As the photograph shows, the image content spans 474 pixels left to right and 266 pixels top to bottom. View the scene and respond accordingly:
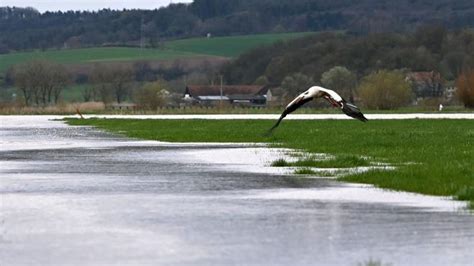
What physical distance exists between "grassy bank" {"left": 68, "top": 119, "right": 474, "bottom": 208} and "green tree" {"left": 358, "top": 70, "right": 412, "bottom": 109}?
1770 inches

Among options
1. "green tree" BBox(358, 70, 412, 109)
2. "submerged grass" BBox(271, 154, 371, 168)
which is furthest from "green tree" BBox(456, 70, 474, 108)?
"submerged grass" BBox(271, 154, 371, 168)

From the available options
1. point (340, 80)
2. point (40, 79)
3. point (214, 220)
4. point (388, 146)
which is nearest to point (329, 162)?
point (388, 146)

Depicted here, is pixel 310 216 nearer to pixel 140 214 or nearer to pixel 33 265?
pixel 140 214

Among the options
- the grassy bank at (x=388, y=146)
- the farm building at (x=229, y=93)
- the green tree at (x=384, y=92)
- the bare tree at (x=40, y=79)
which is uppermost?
the grassy bank at (x=388, y=146)

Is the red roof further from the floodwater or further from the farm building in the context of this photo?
the floodwater

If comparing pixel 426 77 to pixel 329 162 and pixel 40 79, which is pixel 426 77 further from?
pixel 329 162

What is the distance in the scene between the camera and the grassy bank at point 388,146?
82.9 ft

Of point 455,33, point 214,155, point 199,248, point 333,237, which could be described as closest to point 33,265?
point 199,248

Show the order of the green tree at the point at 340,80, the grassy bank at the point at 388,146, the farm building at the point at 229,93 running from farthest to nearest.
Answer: the farm building at the point at 229,93, the green tree at the point at 340,80, the grassy bank at the point at 388,146

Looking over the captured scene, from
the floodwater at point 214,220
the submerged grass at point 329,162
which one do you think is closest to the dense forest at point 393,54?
the submerged grass at point 329,162

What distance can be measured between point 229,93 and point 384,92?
80886 millimetres

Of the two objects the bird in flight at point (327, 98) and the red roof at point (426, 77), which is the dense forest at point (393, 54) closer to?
the red roof at point (426, 77)

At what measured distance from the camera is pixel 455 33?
7338 inches

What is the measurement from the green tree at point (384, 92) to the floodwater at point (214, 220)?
79388 millimetres
